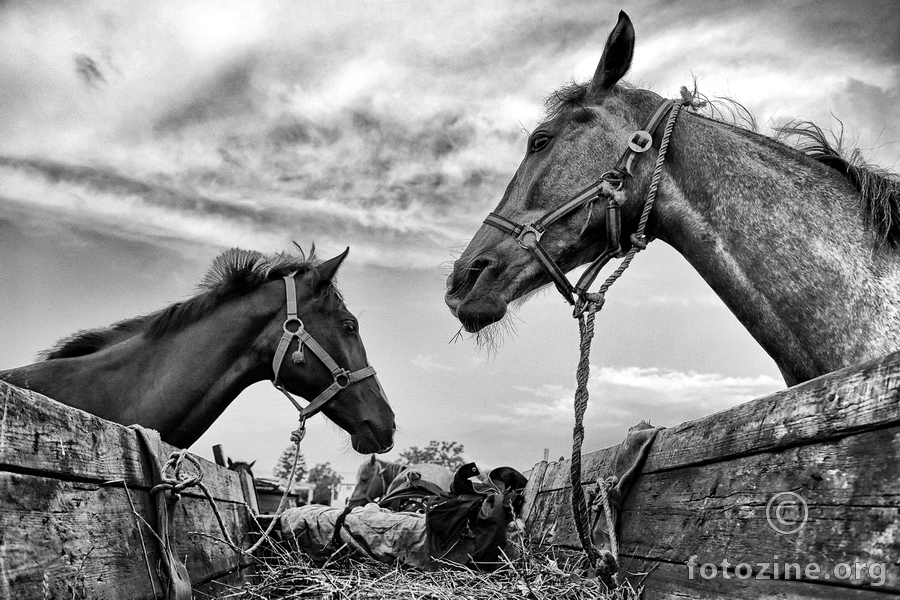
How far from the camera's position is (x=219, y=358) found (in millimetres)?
3863

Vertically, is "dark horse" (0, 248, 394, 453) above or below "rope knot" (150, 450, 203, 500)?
above

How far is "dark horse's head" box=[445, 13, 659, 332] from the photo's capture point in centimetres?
260

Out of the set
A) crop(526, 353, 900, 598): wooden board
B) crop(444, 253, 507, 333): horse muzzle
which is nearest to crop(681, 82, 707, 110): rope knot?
crop(444, 253, 507, 333): horse muzzle

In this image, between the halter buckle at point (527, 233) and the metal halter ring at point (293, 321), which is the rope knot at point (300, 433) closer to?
the metal halter ring at point (293, 321)

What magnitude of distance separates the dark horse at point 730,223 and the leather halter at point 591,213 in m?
0.02

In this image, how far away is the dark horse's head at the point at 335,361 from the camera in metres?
4.20

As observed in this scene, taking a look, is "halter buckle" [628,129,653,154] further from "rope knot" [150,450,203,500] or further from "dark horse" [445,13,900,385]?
"rope knot" [150,450,203,500]

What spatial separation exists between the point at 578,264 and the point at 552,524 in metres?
1.06

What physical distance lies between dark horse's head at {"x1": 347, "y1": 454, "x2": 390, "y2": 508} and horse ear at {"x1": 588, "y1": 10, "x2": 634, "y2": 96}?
6963mm

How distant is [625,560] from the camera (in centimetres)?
183

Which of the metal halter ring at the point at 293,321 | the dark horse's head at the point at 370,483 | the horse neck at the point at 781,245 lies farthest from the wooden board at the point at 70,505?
the dark horse's head at the point at 370,483

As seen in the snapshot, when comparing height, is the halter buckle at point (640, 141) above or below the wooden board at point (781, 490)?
above

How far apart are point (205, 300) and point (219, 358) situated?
410mm

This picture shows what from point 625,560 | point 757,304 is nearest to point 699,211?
point 757,304
